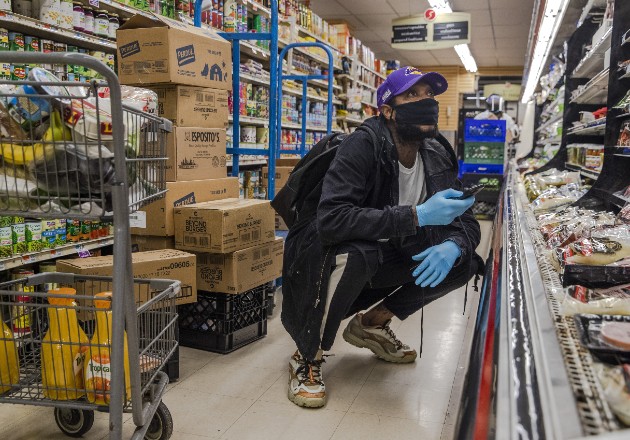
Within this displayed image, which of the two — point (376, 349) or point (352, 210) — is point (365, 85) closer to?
point (376, 349)

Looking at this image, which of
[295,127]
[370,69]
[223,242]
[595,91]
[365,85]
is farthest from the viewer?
[370,69]

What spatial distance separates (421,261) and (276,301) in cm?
161

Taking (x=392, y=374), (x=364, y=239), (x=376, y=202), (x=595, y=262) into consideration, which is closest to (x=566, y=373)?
(x=595, y=262)

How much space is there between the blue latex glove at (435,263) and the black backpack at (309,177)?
454mm

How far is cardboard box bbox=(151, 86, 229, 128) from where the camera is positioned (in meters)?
2.92

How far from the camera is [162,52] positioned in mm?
2807

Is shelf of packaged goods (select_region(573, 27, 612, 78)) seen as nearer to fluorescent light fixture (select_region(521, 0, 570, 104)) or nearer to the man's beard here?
fluorescent light fixture (select_region(521, 0, 570, 104))

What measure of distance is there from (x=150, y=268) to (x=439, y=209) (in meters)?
1.26

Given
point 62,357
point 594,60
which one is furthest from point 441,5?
point 62,357

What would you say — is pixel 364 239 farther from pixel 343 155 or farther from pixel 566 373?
pixel 566 373

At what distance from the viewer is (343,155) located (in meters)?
2.31

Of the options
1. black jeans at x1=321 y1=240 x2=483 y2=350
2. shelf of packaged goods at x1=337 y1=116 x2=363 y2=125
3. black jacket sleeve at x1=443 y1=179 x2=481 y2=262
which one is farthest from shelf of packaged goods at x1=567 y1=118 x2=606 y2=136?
shelf of packaged goods at x1=337 y1=116 x2=363 y2=125

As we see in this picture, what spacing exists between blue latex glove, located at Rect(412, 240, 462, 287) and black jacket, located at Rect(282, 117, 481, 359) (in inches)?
4.6

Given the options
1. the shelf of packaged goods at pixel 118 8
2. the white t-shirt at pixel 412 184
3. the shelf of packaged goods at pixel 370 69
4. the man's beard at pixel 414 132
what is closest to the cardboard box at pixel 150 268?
the white t-shirt at pixel 412 184
